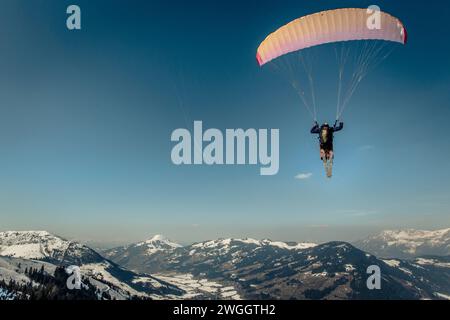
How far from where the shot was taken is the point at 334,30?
1315 inches

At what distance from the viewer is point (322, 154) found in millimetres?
35188

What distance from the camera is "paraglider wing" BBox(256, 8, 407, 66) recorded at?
106 ft

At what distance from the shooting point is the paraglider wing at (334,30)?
3238 cm

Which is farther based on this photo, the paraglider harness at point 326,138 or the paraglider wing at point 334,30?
the paraglider harness at point 326,138

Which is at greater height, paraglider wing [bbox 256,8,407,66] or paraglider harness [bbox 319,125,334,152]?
paraglider wing [bbox 256,8,407,66]

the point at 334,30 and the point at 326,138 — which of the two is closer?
the point at 334,30

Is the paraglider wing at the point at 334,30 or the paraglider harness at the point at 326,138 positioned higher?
the paraglider wing at the point at 334,30

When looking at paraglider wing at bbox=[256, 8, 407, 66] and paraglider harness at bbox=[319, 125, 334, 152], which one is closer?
paraglider wing at bbox=[256, 8, 407, 66]
